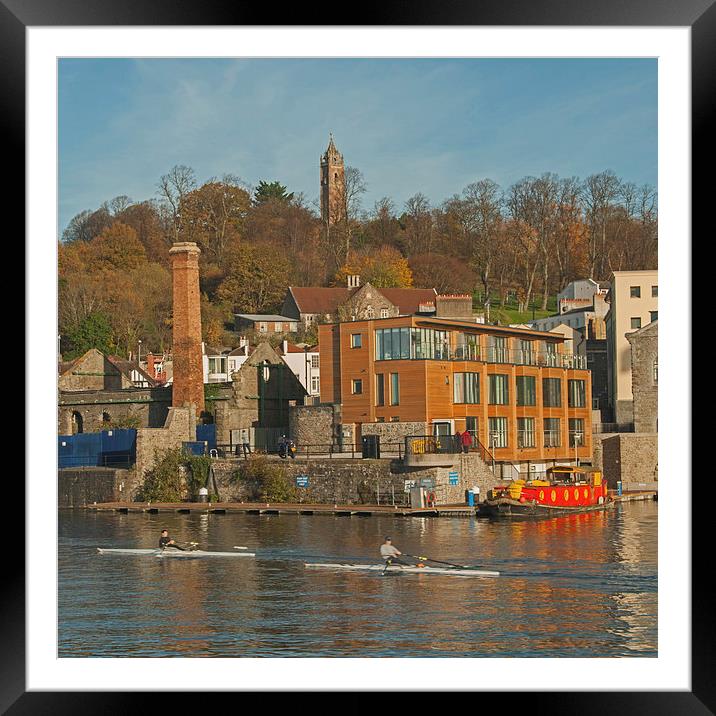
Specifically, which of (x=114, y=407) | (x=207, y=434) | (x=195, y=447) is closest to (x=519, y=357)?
(x=195, y=447)

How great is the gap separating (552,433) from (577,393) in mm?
2967

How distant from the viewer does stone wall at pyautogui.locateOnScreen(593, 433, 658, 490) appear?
1885 inches

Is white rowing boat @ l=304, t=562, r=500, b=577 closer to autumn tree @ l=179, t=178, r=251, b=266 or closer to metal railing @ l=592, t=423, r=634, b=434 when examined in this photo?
metal railing @ l=592, t=423, r=634, b=434

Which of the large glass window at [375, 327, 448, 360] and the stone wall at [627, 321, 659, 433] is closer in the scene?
the large glass window at [375, 327, 448, 360]

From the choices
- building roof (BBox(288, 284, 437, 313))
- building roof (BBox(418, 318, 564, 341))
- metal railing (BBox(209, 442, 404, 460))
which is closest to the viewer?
metal railing (BBox(209, 442, 404, 460))

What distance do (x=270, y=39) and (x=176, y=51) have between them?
1246 mm

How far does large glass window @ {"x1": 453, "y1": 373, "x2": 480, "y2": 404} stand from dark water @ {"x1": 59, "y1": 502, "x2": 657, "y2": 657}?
25.9 feet

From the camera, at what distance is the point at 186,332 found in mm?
51219

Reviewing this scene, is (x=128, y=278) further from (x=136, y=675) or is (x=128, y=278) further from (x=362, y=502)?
(x=136, y=675)

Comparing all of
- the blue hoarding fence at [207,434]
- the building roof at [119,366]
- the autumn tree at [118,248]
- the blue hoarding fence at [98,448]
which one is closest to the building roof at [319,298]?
the autumn tree at [118,248]

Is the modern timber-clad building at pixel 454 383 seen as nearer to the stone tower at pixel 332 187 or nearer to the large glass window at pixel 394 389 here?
the large glass window at pixel 394 389

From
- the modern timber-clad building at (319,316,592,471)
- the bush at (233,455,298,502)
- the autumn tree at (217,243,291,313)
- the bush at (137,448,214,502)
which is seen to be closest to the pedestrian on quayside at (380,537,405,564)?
the modern timber-clad building at (319,316,592,471)

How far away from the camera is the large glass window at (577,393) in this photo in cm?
4866

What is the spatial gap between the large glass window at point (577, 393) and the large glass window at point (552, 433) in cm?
164
